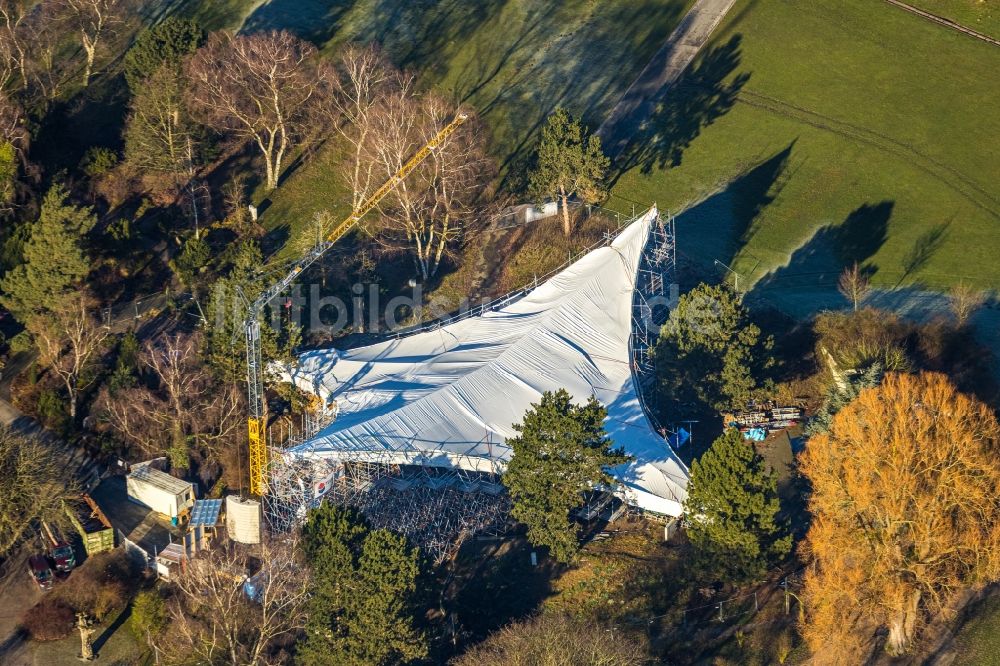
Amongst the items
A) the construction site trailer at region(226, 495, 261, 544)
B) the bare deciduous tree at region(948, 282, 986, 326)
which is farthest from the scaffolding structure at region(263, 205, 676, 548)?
the bare deciduous tree at region(948, 282, 986, 326)

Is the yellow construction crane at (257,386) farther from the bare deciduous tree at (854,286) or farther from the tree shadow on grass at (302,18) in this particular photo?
the bare deciduous tree at (854,286)

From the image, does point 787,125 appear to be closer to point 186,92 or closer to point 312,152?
point 312,152

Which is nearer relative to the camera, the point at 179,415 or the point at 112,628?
the point at 112,628

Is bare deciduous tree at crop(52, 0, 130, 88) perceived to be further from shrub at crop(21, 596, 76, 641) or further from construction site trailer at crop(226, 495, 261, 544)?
shrub at crop(21, 596, 76, 641)

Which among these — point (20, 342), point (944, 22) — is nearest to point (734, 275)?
point (944, 22)

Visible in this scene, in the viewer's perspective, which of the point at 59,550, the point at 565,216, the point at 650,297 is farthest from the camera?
the point at 565,216

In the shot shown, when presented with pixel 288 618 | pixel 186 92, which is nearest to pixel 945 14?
pixel 186 92

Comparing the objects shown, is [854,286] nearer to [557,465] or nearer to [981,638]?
A: [981,638]
